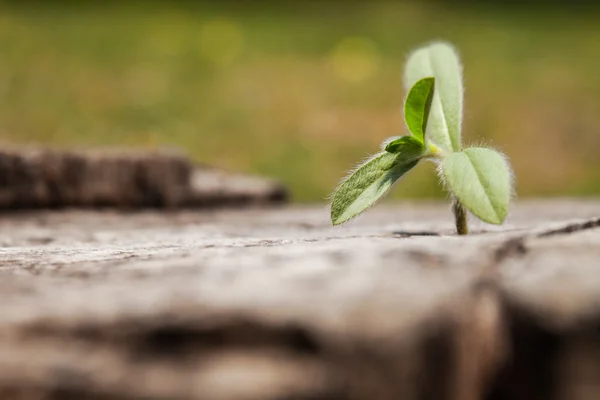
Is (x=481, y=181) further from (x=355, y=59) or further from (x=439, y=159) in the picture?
(x=355, y=59)

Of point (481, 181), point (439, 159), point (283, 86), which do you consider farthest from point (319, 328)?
point (283, 86)

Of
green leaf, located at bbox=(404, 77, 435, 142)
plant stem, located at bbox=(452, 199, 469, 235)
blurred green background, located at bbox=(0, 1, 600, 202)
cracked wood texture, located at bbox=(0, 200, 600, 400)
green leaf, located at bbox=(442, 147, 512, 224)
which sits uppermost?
blurred green background, located at bbox=(0, 1, 600, 202)

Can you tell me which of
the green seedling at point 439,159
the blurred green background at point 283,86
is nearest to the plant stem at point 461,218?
the green seedling at point 439,159

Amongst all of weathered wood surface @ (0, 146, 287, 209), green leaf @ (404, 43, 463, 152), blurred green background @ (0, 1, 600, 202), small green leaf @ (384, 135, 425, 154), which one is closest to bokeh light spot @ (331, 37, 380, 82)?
blurred green background @ (0, 1, 600, 202)

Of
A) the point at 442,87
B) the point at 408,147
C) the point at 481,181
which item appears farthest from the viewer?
the point at 442,87

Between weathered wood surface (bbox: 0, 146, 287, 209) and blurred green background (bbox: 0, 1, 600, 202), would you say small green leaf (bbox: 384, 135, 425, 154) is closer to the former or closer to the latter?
weathered wood surface (bbox: 0, 146, 287, 209)

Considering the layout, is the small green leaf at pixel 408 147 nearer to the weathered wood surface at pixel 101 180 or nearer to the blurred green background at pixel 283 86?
the weathered wood surface at pixel 101 180

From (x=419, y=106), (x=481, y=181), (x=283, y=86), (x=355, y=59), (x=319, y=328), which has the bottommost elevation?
(x=319, y=328)
